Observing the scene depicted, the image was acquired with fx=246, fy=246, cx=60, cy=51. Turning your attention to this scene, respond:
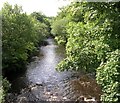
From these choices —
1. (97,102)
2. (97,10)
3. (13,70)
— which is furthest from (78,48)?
(13,70)

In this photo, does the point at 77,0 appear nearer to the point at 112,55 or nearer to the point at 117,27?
the point at 117,27

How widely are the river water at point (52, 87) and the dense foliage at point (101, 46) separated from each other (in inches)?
254

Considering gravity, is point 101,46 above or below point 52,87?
above

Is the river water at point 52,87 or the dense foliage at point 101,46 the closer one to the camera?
the dense foliage at point 101,46

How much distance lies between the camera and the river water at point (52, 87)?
20.4 metres

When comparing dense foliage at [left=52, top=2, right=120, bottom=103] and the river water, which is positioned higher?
dense foliage at [left=52, top=2, right=120, bottom=103]

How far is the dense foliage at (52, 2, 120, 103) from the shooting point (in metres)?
10.7

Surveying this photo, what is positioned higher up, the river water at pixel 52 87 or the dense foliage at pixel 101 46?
the dense foliage at pixel 101 46

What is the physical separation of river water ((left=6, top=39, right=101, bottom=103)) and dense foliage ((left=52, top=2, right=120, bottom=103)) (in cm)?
644

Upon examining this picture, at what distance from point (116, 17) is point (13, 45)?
1954 centimetres

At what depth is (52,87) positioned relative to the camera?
77.5 feet

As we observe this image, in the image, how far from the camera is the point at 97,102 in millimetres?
18906

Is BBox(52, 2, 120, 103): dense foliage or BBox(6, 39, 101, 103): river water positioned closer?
BBox(52, 2, 120, 103): dense foliage

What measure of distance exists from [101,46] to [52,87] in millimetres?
12116
